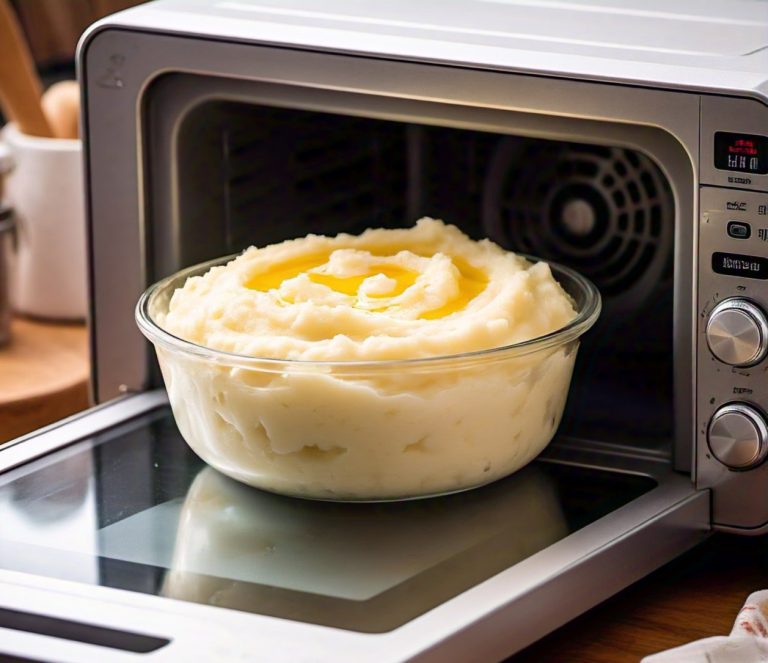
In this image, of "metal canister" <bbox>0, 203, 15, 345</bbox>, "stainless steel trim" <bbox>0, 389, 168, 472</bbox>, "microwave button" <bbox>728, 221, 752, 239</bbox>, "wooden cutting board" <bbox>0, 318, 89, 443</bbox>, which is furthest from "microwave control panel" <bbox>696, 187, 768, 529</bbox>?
"metal canister" <bbox>0, 203, 15, 345</bbox>

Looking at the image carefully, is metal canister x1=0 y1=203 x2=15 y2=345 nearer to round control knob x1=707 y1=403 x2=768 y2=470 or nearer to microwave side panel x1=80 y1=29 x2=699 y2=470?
microwave side panel x1=80 y1=29 x2=699 y2=470

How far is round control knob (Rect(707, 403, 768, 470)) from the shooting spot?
790 millimetres

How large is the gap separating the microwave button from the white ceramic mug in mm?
636

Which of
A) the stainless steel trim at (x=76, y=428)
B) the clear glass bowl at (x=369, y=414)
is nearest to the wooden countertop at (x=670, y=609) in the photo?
the clear glass bowl at (x=369, y=414)

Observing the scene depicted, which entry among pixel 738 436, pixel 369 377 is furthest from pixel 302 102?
pixel 738 436

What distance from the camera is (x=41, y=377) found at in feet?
3.81

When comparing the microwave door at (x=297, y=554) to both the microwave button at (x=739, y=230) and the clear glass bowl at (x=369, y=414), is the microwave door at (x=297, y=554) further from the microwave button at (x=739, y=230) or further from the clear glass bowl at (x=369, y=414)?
the microwave button at (x=739, y=230)

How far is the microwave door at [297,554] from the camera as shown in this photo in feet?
2.20

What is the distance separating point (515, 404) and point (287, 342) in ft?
0.44

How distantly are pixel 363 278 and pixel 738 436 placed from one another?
240 mm

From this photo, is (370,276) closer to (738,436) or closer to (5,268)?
(738,436)

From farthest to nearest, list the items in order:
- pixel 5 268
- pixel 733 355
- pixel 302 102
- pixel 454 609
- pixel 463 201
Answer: pixel 5 268, pixel 463 201, pixel 302 102, pixel 733 355, pixel 454 609

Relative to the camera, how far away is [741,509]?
0.82 m

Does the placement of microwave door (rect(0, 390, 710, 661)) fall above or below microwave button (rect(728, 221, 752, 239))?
below
